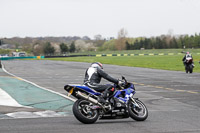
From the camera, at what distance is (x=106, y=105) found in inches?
394

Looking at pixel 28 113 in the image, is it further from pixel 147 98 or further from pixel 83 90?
pixel 147 98

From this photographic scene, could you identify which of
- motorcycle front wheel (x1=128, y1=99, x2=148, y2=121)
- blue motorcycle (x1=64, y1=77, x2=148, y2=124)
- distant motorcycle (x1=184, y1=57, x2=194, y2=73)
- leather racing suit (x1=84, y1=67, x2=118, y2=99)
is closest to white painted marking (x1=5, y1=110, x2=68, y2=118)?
leather racing suit (x1=84, y1=67, x2=118, y2=99)

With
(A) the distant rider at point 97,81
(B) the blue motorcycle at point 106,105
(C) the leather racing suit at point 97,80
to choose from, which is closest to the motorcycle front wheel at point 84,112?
(B) the blue motorcycle at point 106,105

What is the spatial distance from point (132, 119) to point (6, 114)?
11.7 ft

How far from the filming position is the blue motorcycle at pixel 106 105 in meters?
9.60

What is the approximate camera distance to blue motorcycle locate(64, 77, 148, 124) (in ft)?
31.5

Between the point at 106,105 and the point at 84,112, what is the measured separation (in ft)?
2.24

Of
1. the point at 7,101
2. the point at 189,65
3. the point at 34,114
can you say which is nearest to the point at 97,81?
the point at 34,114

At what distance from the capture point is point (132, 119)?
34.9 feet

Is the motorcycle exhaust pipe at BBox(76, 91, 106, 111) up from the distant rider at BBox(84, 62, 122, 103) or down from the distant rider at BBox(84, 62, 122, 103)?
down

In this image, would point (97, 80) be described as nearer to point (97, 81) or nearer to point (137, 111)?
point (97, 81)

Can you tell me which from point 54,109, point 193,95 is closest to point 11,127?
point 54,109

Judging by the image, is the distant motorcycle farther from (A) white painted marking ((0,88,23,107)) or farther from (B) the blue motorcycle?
(B) the blue motorcycle

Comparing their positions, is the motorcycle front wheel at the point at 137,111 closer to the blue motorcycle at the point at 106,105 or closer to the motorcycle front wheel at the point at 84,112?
the blue motorcycle at the point at 106,105
